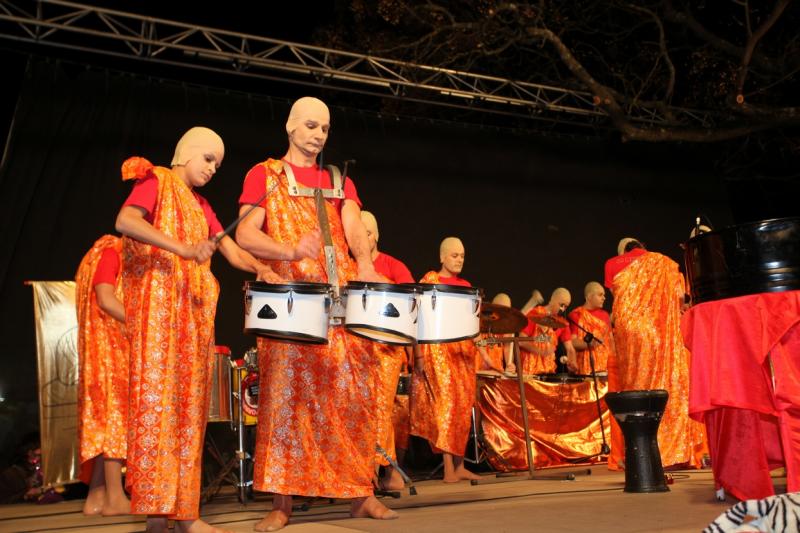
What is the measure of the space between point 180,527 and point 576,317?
21.5 feet

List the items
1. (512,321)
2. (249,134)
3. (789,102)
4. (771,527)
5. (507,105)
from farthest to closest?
(789,102) < (507,105) < (249,134) < (512,321) < (771,527)

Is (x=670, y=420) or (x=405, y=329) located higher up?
(x=405, y=329)

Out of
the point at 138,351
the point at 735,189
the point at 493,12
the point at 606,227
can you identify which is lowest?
the point at 138,351

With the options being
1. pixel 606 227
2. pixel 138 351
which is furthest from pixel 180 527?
pixel 606 227

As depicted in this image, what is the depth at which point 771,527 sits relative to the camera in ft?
7.20

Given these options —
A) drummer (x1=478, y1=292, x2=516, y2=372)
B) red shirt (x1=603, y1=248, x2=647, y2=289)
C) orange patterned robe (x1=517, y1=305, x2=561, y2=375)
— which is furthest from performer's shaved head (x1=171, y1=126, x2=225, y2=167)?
orange patterned robe (x1=517, y1=305, x2=561, y2=375)

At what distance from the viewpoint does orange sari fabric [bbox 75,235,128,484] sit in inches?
191

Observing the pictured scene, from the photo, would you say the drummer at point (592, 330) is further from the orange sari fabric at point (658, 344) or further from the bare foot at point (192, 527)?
the bare foot at point (192, 527)

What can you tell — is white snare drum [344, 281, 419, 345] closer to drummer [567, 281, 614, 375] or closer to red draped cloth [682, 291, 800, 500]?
red draped cloth [682, 291, 800, 500]

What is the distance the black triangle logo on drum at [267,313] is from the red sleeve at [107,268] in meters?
1.92

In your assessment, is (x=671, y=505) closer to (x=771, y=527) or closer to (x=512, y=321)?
(x=771, y=527)

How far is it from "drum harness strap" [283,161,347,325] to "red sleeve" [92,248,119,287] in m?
1.58

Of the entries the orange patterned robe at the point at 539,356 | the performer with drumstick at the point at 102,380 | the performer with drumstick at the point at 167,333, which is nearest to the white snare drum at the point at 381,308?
the performer with drumstick at the point at 167,333

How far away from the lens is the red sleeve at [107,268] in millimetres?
4867
